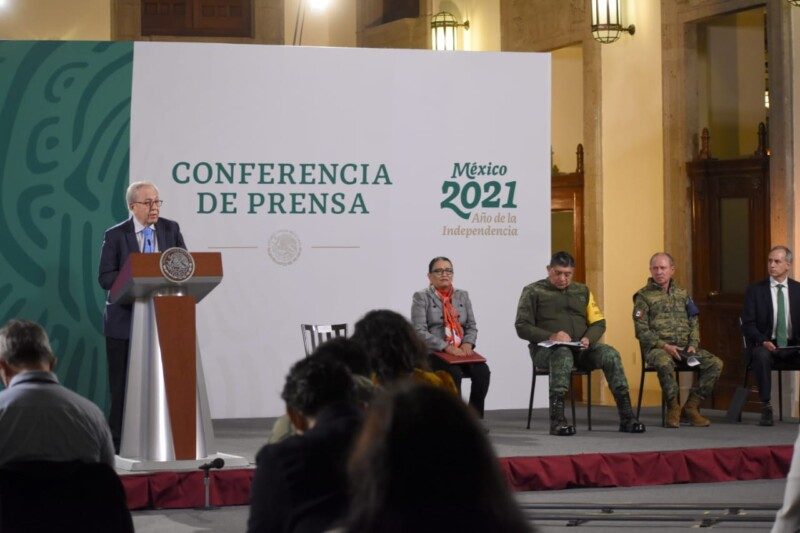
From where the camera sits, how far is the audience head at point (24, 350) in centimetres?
349

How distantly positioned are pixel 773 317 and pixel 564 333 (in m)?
1.56

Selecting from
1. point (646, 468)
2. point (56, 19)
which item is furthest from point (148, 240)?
point (56, 19)

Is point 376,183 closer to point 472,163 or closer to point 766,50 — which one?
point 472,163

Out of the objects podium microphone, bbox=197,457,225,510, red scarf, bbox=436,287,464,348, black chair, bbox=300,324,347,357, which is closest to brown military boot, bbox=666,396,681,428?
red scarf, bbox=436,287,464,348

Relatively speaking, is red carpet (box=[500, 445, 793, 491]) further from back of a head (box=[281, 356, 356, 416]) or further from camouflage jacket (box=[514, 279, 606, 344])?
back of a head (box=[281, 356, 356, 416])

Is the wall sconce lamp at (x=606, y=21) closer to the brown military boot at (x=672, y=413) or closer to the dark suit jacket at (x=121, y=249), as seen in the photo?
the brown military boot at (x=672, y=413)

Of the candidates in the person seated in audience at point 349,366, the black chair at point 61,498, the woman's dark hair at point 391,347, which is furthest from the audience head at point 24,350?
the woman's dark hair at point 391,347

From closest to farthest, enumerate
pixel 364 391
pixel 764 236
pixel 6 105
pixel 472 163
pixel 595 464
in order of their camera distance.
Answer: pixel 364 391 < pixel 595 464 < pixel 6 105 < pixel 472 163 < pixel 764 236

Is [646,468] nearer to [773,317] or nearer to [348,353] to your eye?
[773,317]

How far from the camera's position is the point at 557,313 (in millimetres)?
8125

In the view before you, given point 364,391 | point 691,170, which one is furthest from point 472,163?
point 364,391

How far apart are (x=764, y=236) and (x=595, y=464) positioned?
12.0ft

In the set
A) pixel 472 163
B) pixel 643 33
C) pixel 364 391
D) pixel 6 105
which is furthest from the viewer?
pixel 643 33

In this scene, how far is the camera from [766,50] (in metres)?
10.2
